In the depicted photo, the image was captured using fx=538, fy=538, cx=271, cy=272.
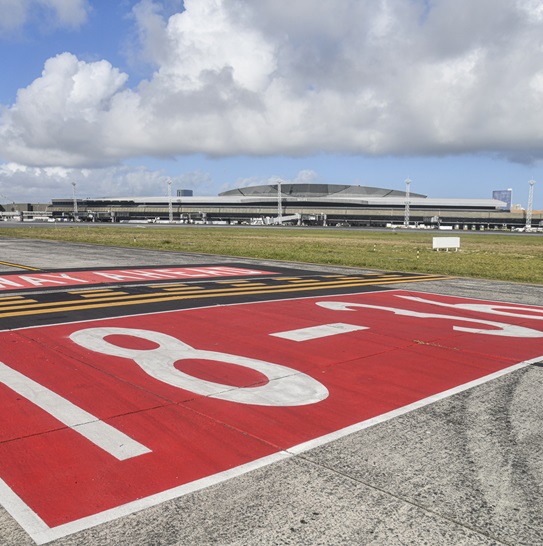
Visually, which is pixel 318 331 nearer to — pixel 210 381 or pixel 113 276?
pixel 210 381

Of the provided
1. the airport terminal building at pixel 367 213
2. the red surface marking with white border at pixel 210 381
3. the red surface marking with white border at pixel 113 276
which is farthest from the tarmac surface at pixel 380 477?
the airport terminal building at pixel 367 213

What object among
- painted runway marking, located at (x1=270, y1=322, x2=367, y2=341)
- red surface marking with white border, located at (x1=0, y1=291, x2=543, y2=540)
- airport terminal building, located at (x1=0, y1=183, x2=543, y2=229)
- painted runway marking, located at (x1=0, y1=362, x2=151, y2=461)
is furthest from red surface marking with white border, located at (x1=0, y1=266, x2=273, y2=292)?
airport terminal building, located at (x1=0, y1=183, x2=543, y2=229)

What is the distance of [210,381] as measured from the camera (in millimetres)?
8266

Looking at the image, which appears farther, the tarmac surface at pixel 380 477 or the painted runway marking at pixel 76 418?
the painted runway marking at pixel 76 418

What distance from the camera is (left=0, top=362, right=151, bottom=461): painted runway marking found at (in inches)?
233

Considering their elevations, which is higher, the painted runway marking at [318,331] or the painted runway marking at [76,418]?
the painted runway marking at [76,418]

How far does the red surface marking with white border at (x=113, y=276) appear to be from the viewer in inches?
773

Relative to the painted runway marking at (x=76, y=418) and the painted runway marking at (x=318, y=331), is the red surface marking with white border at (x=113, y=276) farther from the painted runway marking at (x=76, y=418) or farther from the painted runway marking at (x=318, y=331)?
the painted runway marking at (x=76, y=418)

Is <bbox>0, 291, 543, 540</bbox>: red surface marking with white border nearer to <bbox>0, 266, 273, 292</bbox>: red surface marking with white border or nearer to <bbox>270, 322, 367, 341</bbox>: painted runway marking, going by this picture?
<bbox>270, 322, 367, 341</bbox>: painted runway marking

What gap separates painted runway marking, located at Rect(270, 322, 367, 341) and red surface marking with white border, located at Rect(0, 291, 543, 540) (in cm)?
7

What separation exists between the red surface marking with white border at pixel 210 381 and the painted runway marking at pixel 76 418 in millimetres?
83

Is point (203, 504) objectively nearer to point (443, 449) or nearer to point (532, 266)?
point (443, 449)

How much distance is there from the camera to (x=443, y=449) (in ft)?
19.9

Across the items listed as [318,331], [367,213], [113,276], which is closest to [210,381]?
[318,331]
